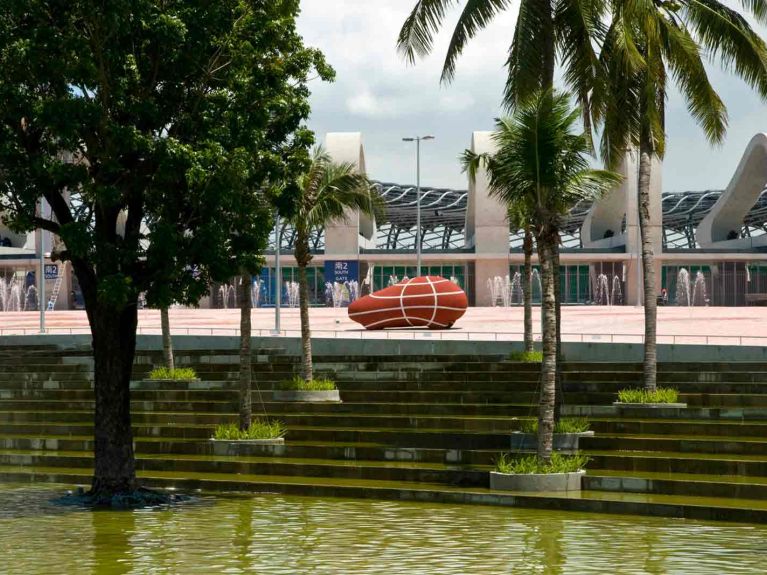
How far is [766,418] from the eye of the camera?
2097 centimetres

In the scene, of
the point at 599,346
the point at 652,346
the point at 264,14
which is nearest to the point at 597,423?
the point at 652,346

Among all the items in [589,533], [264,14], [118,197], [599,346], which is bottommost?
[589,533]

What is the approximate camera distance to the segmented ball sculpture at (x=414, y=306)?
1458 inches

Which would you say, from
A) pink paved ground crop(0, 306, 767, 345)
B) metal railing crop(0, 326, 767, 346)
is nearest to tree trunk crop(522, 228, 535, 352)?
metal railing crop(0, 326, 767, 346)

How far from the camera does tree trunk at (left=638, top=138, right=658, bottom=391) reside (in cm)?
2253

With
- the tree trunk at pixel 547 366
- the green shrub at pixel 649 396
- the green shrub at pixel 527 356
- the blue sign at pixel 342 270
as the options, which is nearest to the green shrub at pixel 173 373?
the green shrub at pixel 527 356

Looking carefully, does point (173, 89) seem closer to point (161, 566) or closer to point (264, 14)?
point (264, 14)

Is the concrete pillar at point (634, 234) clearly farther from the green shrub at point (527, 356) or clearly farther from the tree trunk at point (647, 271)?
the tree trunk at point (647, 271)

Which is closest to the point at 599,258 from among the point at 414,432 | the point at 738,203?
the point at 738,203

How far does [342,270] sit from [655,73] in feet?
165

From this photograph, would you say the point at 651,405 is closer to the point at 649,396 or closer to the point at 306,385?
the point at 649,396

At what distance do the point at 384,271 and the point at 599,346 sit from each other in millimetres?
46777

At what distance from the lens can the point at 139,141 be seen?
640 inches

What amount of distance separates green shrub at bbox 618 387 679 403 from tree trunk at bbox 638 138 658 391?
0.26 m
